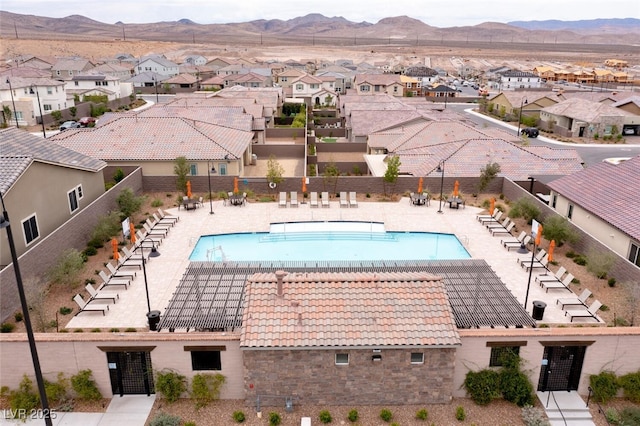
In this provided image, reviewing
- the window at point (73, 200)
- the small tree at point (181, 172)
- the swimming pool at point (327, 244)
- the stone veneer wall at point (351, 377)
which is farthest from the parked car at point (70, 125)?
the stone veneer wall at point (351, 377)

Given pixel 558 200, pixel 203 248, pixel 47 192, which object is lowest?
pixel 203 248

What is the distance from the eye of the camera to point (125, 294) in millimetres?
19062

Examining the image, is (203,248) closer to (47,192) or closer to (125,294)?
(125,294)

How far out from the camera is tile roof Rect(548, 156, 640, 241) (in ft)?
70.0

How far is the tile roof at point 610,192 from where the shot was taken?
21344mm

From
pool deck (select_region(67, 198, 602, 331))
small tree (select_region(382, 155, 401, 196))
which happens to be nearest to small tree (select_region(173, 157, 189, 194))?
pool deck (select_region(67, 198, 602, 331))

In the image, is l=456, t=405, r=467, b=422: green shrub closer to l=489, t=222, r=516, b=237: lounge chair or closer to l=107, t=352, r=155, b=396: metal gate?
l=107, t=352, r=155, b=396: metal gate

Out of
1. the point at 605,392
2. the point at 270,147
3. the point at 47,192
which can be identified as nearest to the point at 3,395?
the point at 47,192

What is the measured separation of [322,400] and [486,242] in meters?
14.9

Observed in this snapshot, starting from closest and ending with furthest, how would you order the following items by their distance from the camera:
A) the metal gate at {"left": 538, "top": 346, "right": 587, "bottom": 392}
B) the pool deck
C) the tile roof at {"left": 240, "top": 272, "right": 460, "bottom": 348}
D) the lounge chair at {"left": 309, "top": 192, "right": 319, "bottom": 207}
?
the tile roof at {"left": 240, "top": 272, "right": 460, "bottom": 348}
the metal gate at {"left": 538, "top": 346, "right": 587, "bottom": 392}
the pool deck
the lounge chair at {"left": 309, "top": 192, "right": 319, "bottom": 207}

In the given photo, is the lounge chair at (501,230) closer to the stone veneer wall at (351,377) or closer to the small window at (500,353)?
the small window at (500,353)

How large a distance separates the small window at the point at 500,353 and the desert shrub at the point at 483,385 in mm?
316

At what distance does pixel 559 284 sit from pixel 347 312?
11.2 meters

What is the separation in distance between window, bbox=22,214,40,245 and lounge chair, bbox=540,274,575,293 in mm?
21562
